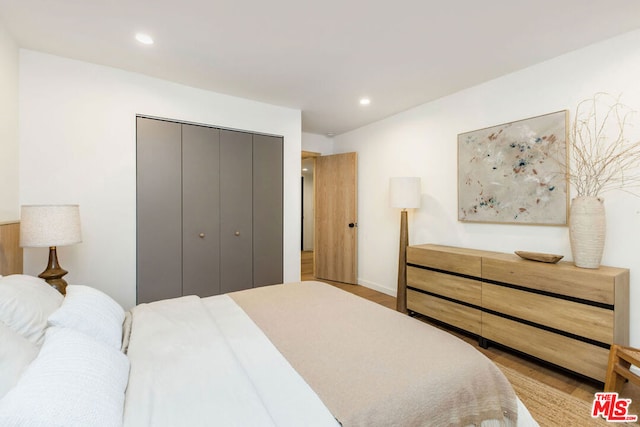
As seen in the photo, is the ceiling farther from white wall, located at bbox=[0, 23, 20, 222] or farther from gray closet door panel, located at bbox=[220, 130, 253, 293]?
gray closet door panel, located at bbox=[220, 130, 253, 293]

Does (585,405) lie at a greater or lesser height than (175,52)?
lesser

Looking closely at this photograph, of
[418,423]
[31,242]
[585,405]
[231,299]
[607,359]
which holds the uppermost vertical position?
[31,242]

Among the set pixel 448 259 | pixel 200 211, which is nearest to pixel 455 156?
pixel 448 259

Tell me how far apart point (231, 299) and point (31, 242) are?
4.44 ft

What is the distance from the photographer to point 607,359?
1848 mm

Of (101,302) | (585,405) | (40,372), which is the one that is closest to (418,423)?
(40,372)

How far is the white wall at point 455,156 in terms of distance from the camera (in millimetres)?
2088

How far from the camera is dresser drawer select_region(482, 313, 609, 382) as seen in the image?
6.23 ft

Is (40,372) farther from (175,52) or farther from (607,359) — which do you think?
(607,359)

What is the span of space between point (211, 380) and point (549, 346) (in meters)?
2.35

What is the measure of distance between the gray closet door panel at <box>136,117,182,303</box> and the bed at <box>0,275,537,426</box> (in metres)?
1.39

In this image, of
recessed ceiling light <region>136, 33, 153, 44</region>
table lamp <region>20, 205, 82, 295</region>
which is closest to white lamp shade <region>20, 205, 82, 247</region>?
table lamp <region>20, 205, 82, 295</region>

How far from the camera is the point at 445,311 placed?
111 inches
